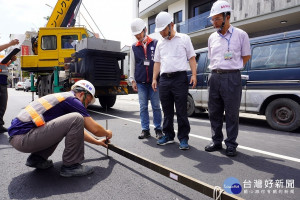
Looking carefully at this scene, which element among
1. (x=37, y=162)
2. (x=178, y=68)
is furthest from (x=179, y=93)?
(x=37, y=162)

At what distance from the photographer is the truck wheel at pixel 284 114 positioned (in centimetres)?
439

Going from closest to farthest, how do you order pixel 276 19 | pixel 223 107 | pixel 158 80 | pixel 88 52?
1. pixel 223 107
2. pixel 158 80
3. pixel 88 52
4. pixel 276 19

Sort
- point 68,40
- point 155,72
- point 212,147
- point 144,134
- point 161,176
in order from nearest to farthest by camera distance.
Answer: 1. point 161,176
2. point 212,147
3. point 155,72
4. point 144,134
5. point 68,40

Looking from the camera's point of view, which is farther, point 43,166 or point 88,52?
point 88,52

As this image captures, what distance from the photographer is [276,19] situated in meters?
11.2

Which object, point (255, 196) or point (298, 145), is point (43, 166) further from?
point (298, 145)

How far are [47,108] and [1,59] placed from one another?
3.15 m

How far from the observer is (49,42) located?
905 centimetres

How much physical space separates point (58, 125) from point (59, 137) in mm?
134

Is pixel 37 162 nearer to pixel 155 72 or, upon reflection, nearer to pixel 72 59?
pixel 155 72

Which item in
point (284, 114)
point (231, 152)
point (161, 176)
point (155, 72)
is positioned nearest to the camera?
point (161, 176)

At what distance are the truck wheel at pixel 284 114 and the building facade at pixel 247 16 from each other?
7660 millimetres

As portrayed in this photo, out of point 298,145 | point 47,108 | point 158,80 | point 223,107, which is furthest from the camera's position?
point 158,80

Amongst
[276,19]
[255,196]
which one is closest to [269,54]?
[255,196]
